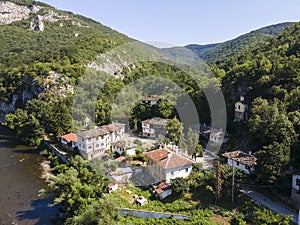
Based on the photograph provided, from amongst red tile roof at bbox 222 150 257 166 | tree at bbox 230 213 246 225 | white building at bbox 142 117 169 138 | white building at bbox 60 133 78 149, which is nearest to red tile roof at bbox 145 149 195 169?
red tile roof at bbox 222 150 257 166

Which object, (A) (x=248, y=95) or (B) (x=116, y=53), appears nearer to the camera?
(A) (x=248, y=95)

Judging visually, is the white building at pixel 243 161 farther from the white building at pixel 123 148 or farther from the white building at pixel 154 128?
the white building at pixel 154 128

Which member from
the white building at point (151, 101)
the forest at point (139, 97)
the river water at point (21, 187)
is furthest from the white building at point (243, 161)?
the white building at point (151, 101)

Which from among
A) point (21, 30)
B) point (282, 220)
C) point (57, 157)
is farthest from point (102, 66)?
point (282, 220)

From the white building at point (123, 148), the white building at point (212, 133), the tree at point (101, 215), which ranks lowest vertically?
the tree at point (101, 215)

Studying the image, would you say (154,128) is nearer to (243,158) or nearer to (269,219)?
(243,158)

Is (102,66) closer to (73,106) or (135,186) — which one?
(73,106)
